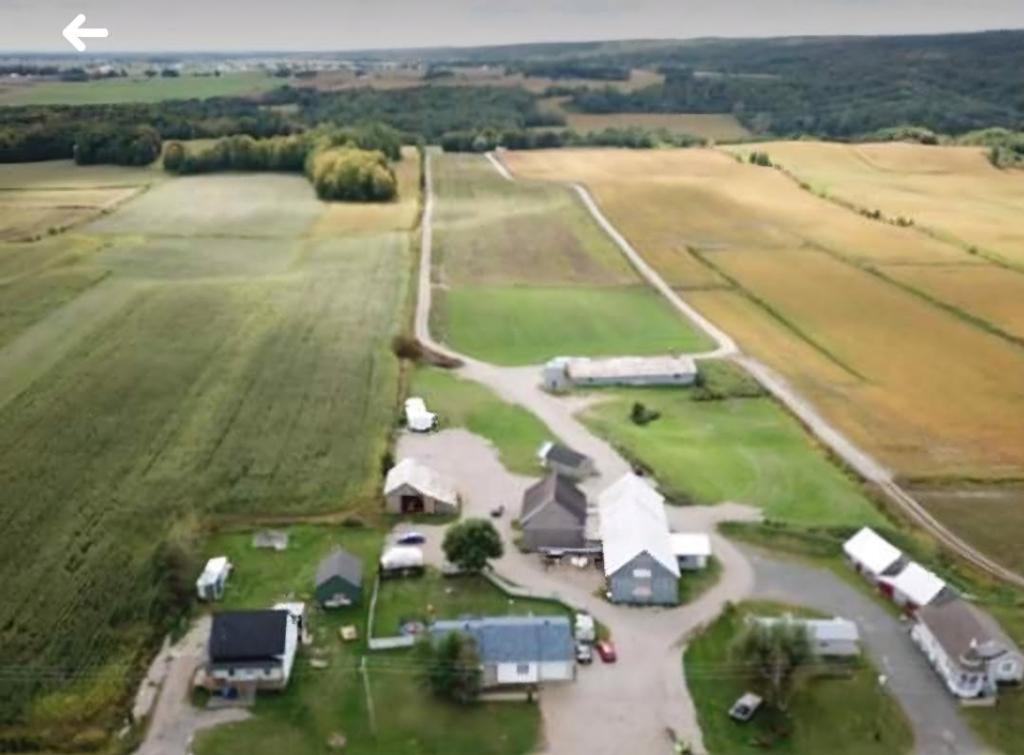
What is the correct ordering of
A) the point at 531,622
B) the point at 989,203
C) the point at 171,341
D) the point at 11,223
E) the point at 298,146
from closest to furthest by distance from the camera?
the point at 531,622 < the point at 171,341 < the point at 11,223 < the point at 989,203 < the point at 298,146

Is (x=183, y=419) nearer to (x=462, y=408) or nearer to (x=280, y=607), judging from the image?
(x=462, y=408)

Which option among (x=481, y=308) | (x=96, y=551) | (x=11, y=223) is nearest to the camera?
(x=96, y=551)

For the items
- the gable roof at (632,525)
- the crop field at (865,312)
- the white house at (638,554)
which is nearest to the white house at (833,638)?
the white house at (638,554)

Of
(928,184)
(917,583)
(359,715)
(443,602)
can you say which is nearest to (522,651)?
(443,602)

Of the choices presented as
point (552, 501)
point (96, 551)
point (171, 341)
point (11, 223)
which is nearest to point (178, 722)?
point (96, 551)

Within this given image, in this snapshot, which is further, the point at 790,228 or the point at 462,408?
the point at 790,228

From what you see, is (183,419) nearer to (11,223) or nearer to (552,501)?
(552,501)

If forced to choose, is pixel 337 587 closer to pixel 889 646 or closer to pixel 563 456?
pixel 563 456
